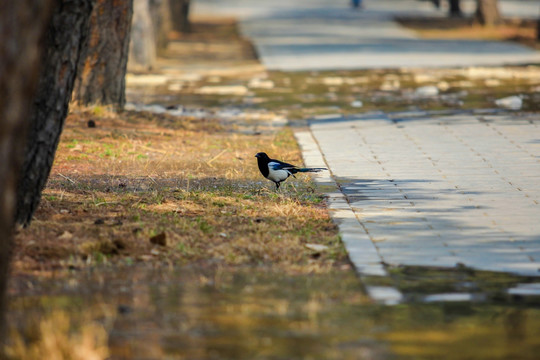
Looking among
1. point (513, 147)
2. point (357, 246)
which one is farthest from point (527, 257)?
point (513, 147)

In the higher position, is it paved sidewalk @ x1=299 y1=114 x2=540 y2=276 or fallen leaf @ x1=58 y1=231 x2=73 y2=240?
fallen leaf @ x1=58 y1=231 x2=73 y2=240

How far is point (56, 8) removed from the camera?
24.5 feet

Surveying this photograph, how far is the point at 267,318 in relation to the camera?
5.76 meters

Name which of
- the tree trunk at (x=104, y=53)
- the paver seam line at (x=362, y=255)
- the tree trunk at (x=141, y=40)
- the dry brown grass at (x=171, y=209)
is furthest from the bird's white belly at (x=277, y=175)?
the tree trunk at (x=141, y=40)

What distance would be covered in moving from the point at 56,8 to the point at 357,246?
9.46 ft

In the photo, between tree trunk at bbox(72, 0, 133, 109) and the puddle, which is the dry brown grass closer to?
the puddle

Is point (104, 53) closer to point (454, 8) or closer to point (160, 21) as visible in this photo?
point (160, 21)

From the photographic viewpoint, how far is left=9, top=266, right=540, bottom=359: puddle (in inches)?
205

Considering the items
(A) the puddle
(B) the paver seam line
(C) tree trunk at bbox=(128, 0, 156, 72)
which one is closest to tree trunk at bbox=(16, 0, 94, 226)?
(A) the puddle

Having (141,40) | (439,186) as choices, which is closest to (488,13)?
(141,40)

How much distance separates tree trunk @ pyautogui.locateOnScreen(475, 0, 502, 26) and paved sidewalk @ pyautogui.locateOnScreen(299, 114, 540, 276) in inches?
925

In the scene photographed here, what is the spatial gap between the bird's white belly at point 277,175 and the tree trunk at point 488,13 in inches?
1174

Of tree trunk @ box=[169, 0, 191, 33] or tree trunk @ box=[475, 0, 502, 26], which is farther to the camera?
tree trunk @ box=[475, 0, 502, 26]

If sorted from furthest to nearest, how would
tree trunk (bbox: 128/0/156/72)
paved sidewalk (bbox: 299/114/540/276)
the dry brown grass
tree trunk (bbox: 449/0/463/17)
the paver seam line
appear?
tree trunk (bbox: 449/0/463/17) → tree trunk (bbox: 128/0/156/72) → paved sidewalk (bbox: 299/114/540/276) → the dry brown grass → the paver seam line
